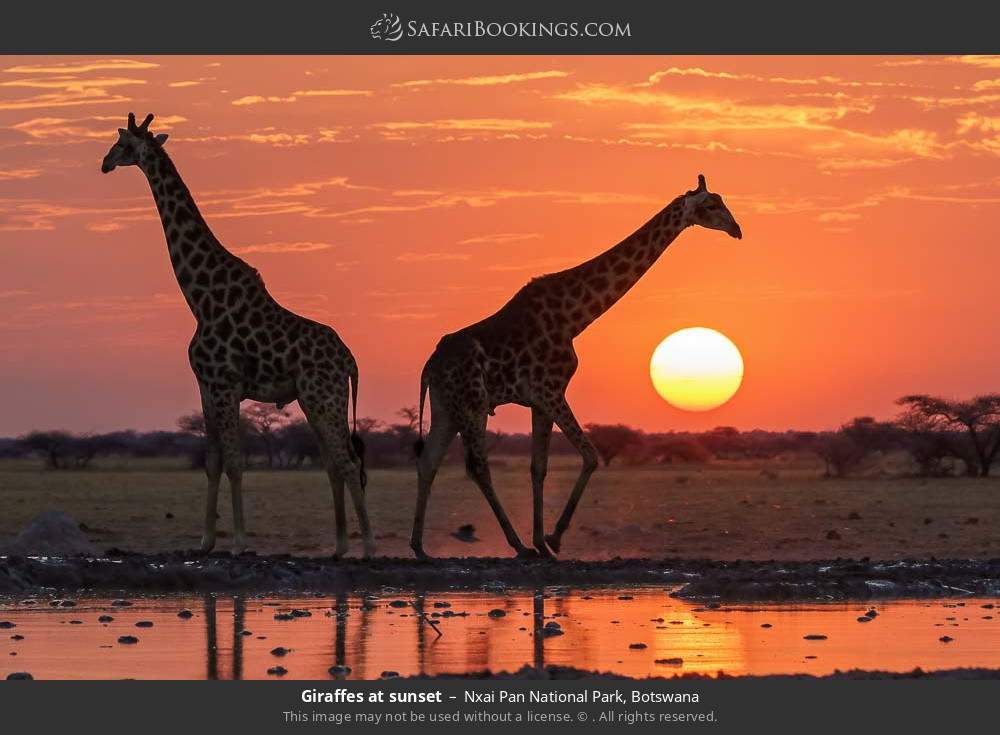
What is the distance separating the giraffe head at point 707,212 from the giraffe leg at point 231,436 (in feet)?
18.2

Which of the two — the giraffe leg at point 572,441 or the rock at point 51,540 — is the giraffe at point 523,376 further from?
the rock at point 51,540

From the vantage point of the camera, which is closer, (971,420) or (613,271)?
(613,271)

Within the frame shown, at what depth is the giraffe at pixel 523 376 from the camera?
62.9 ft

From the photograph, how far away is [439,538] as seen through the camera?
2627 cm

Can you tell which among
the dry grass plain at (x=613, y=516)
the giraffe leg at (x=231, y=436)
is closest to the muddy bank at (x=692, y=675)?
the giraffe leg at (x=231, y=436)

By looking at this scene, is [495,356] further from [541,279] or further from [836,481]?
[836,481]

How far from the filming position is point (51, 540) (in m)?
21.9

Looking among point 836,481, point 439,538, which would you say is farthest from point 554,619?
point 836,481

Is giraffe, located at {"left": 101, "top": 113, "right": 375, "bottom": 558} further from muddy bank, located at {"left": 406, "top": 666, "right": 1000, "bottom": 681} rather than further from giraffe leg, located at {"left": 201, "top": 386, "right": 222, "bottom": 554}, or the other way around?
muddy bank, located at {"left": 406, "top": 666, "right": 1000, "bottom": 681}

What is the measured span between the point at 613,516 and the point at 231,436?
13.3 meters

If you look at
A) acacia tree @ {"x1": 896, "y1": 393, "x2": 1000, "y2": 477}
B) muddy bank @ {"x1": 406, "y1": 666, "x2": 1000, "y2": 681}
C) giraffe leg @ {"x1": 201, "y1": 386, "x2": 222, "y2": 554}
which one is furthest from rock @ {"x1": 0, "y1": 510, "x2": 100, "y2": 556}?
acacia tree @ {"x1": 896, "y1": 393, "x2": 1000, "y2": 477}

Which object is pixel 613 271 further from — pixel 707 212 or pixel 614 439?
pixel 614 439

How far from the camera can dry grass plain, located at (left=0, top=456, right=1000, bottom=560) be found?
2541cm

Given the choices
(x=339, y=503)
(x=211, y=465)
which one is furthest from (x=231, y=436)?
(x=339, y=503)
